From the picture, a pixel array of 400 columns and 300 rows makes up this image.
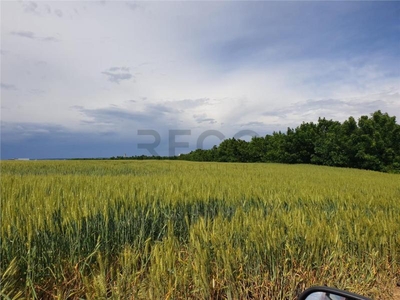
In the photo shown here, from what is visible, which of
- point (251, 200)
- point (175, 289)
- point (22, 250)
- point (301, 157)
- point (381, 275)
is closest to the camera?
point (175, 289)

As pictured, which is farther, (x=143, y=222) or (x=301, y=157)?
(x=301, y=157)

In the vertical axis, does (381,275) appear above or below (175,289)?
below

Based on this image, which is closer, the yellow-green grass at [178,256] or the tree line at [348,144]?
the yellow-green grass at [178,256]

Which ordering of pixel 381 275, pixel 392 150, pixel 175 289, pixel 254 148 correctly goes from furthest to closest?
pixel 254 148 → pixel 392 150 → pixel 381 275 → pixel 175 289

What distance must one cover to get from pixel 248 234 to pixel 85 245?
1438 mm

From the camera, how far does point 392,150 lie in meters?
35.6

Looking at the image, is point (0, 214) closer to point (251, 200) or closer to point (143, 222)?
point (143, 222)

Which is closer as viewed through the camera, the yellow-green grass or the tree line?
the yellow-green grass

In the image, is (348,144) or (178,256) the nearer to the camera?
(178,256)

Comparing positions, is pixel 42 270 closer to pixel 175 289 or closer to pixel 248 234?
pixel 175 289

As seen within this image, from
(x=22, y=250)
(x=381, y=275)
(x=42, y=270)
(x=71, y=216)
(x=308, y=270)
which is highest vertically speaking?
(x=71, y=216)

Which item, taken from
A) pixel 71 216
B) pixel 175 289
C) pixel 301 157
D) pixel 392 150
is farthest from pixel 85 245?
pixel 301 157

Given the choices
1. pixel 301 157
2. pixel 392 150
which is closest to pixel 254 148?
pixel 301 157

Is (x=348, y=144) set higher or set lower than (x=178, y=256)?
higher
